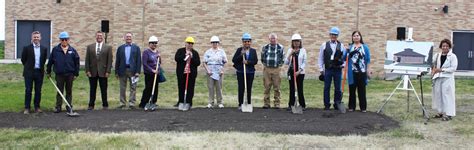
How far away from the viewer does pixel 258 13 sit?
21.8 metres

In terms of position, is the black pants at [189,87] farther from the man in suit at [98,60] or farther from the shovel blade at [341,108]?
the shovel blade at [341,108]

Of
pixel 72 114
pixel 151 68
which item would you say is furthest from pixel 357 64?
pixel 72 114

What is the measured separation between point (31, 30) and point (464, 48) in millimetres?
20546

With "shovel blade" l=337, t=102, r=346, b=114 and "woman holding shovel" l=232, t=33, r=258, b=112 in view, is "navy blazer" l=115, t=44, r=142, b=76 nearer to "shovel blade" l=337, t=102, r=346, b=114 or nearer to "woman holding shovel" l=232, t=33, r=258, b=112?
"woman holding shovel" l=232, t=33, r=258, b=112

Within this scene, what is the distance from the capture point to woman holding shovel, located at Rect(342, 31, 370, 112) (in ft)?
37.2

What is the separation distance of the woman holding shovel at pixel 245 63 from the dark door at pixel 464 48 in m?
17.4

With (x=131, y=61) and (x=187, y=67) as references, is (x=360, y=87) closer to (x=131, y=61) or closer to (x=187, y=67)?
(x=187, y=67)

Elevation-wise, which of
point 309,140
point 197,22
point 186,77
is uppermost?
point 197,22

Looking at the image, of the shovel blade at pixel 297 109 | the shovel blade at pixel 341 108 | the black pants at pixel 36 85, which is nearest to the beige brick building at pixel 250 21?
the shovel blade at pixel 341 108

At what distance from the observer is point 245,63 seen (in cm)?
1193

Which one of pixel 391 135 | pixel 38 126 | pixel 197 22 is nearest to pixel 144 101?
pixel 38 126

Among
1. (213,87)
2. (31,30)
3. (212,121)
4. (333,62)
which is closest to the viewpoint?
(212,121)

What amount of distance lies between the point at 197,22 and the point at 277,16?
3.10 m

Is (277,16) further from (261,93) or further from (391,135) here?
(391,135)
